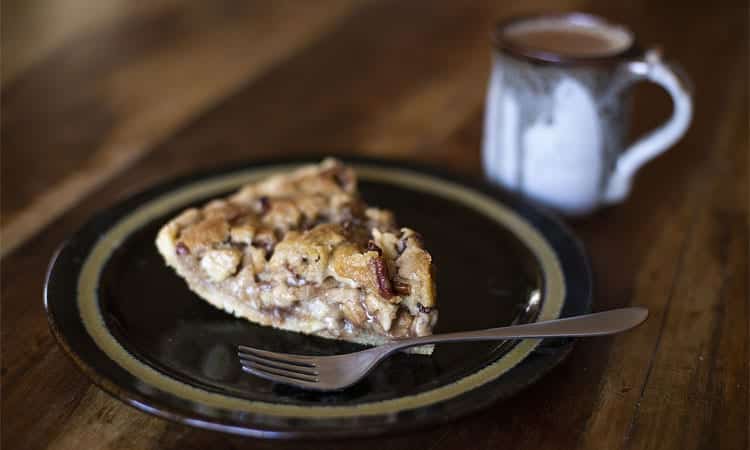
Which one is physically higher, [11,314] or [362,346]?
[11,314]

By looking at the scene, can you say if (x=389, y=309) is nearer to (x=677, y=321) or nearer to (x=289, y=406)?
(x=289, y=406)

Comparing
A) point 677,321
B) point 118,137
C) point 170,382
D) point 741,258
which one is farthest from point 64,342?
point 741,258

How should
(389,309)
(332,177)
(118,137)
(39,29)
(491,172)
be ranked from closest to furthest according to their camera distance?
1. (389,309)
2. (332,177)
3. (491,172)
4. (118,137)
5. (39,29)

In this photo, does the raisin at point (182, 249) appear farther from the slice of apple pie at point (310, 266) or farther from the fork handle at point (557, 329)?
the fork handle at point (557, 329)

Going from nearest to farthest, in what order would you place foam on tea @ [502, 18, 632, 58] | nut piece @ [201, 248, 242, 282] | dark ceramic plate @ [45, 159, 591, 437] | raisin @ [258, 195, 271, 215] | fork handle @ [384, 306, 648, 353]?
dark ceramic plate @ [45, 159, 591, 437] → fork handle @ [384, 306, 648, 353] → nut piece @ [201, 248, 242, 282] → raisin @ [258, 195, 271, 215] → foam on tea @ [502, 18, 632, 58]

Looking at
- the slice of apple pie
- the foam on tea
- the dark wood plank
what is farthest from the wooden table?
the foam on tea

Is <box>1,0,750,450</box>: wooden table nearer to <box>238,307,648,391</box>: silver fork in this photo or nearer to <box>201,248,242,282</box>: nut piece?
<box>238,307,648,391</box>: silver fork

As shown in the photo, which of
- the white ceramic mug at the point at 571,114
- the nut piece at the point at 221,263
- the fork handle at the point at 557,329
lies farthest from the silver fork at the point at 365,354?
the white ceramic mug at the point at 571,114
